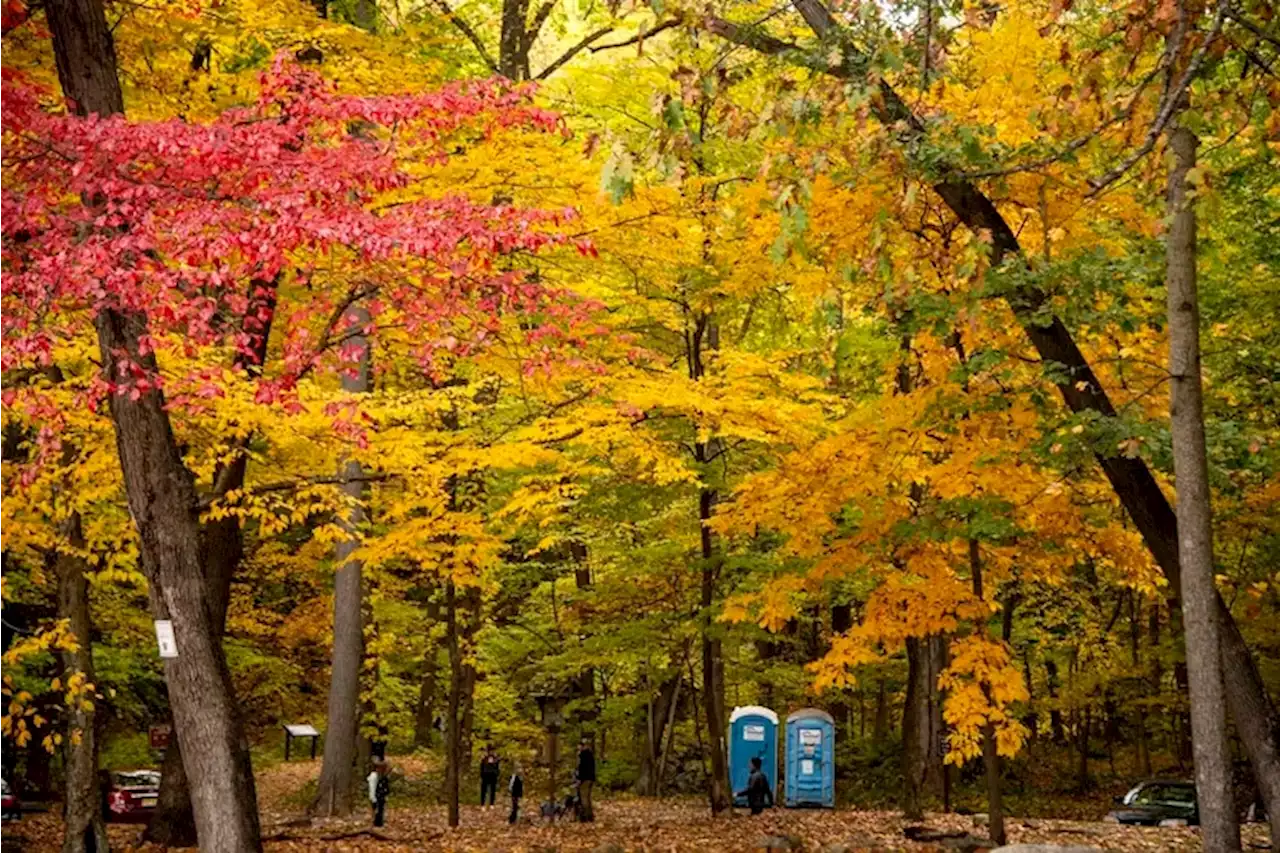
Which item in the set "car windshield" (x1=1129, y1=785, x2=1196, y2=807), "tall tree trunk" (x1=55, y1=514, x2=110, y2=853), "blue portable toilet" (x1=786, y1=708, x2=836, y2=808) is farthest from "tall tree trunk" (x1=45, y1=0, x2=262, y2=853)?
"car windshield" (x1=1129, y1=785, x2=1196, y2=807)

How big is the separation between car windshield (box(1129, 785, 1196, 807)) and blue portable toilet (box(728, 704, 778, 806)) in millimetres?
6626

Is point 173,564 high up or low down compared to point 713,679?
up

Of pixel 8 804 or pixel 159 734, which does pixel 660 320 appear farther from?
pixel 8 804

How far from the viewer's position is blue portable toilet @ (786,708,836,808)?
2478 centimetres

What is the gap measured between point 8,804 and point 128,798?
90.8 inches

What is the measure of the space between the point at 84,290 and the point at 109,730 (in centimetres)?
2893

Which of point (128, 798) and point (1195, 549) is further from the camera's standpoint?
point (128, 798)

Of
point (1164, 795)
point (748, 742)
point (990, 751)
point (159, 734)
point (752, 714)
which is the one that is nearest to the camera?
point (990, 751)

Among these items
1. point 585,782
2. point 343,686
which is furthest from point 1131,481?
point 343,686

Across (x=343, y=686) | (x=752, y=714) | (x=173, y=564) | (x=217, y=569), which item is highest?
(x=217, y=569)

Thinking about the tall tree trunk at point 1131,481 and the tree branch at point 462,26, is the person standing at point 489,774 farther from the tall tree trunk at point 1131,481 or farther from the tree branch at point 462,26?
the tall tree trunk at point 1131,481

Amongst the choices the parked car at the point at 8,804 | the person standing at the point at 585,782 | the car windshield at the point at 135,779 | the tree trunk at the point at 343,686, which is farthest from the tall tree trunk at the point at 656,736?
the parked car at the point at 8,804

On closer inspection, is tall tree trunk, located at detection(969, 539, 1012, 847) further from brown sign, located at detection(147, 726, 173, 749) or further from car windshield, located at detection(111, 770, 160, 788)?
car windshield, located at detection(111, 770, 160, 788)

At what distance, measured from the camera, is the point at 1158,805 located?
71.6 feet
